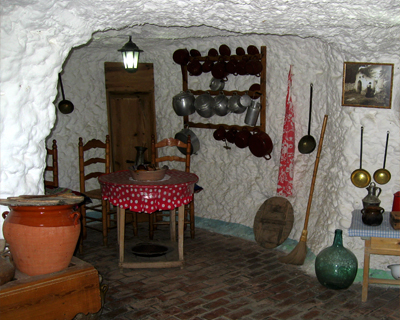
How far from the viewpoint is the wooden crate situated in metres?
2.40

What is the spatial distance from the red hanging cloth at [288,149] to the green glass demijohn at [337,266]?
3.60 ft

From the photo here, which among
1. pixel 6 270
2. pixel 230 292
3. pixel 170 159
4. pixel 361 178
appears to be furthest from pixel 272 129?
pixel 6 270

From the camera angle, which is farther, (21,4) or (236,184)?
(236,184)

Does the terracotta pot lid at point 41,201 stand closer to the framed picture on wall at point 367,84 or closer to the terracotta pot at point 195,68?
the framed picture on wall at point 367,84

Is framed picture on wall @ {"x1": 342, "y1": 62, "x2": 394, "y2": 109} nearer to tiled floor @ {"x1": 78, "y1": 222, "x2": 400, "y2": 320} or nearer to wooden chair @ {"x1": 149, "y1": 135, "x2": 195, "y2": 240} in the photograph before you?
tiled floor @ {"x1": 78, "y1": 222, "x2": 400, "y2": 320}

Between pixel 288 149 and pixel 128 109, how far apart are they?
2.29 meters

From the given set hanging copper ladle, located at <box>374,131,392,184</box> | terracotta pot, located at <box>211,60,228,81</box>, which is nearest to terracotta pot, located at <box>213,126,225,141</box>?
terracotta pot, located at <box>211,60,228,81</box>

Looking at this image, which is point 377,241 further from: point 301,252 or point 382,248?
point 301,252

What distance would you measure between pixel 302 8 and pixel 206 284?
7.92 feet

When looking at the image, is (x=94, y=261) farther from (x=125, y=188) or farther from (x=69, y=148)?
(x=69, y=148)

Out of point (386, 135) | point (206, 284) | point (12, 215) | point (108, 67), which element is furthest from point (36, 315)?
point (108, 67)

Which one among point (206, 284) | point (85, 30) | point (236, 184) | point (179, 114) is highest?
point (85, 30)

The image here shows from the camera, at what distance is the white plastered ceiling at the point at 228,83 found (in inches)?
108

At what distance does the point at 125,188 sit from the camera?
385 centimetres
